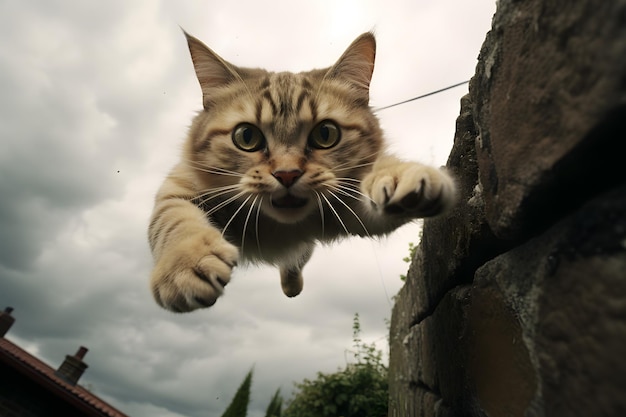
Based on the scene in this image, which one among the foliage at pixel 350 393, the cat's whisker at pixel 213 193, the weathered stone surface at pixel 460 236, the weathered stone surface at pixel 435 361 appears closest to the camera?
the weathered stone surface at pixel 460 236

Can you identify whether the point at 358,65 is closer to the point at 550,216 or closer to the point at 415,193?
the point at 415,193

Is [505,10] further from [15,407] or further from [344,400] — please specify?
[15,407]

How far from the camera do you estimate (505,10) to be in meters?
1.07

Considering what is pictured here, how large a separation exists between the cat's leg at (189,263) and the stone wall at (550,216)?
886mm

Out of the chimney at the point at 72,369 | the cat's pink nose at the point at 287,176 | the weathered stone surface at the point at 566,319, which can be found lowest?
the weathered stone surface at the point at 566,319

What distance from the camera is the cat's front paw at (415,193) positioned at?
4.55 ft

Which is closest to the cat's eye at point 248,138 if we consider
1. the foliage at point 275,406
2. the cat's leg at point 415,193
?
the cat's leg at point 415,193

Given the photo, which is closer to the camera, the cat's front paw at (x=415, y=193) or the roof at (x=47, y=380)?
the cat's front paw at (x=415, y=193)

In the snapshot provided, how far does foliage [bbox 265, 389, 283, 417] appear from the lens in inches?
373

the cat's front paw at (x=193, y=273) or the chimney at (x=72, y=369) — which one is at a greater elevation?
the chimney at (x=72, y=369)

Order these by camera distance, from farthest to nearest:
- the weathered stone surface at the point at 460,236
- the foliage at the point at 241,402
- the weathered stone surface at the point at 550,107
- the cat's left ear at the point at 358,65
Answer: the foliage at the point at 241,402 < the cat's left ear at the point at 358,65 < the weathered stone surface at the point at 460,236 < the weathered stone surface at the point at 550,107

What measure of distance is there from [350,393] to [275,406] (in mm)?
3347

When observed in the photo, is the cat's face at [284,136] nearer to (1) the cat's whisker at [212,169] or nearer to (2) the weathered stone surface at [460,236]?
(1) the cat's whisker at [212,169]

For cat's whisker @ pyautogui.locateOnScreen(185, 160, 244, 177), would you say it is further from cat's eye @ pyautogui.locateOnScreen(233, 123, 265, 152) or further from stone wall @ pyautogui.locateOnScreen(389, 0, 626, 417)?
stone wall @ pyautogui.locateOnScreen(389, 0, 626, 417)
